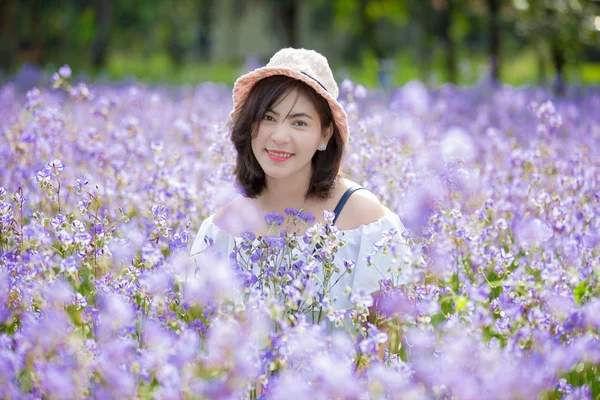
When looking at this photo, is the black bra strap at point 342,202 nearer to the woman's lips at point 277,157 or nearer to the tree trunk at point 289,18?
the woman's lips at point 277,157

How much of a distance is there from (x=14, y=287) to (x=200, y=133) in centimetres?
364

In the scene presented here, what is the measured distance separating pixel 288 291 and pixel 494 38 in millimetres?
12445

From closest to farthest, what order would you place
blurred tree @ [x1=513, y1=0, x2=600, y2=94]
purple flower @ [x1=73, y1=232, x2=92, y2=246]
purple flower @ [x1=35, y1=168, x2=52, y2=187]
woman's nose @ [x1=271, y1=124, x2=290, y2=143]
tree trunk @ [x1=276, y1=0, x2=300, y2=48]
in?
purple flower @ [x1=73, y1=232, x2=92, y2=246] → purple flower @ [x1=35, y1=168, x2=52, y2=187] → woman's nose @ [x1=271, y1=124, x2=290, y2=143] → blurred tree @ [x1=513, y1=0, x2=600, y2=94] → tree trunk @ [x1=276, y1=0, x2=300, y2=48]

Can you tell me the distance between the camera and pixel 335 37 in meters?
40.9

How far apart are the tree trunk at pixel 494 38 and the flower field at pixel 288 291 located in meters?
8.50

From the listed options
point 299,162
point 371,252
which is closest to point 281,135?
point 299,162

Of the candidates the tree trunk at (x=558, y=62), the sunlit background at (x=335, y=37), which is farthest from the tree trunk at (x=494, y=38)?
the tree trunk at (x=558, y=62)

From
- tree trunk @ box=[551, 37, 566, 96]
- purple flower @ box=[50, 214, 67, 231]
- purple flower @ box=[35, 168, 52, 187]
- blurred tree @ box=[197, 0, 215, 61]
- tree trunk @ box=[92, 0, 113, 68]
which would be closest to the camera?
purple flower @ box=[50, 214, 67, 231]

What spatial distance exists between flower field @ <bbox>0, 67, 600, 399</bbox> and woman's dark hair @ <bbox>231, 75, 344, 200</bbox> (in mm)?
217

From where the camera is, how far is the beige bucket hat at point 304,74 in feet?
10.2

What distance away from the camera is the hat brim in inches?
122

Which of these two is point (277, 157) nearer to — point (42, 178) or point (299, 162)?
point (299, 162)

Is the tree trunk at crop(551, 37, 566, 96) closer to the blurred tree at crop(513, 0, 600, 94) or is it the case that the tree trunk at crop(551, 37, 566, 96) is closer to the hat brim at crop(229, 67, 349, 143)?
the blurred tree at crop(513, 0, 600, 94)

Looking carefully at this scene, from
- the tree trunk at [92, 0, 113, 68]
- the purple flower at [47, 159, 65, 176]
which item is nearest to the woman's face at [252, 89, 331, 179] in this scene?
the purple flower at [47, 159, 65, 176]
